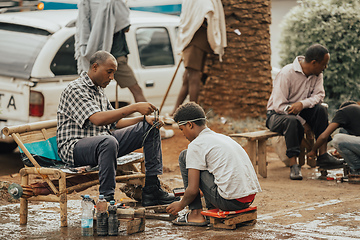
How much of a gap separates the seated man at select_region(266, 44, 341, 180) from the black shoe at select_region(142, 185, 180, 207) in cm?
233

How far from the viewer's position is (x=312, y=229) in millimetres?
4879

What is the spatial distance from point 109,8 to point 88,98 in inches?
110

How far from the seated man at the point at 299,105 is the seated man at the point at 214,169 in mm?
2626

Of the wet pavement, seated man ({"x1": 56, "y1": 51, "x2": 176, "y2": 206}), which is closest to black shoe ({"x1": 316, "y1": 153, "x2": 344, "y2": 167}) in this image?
the wet pavement

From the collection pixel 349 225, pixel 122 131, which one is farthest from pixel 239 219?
pixel 122 131

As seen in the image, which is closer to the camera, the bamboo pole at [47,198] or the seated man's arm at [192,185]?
the seated man's arm at [192,185]

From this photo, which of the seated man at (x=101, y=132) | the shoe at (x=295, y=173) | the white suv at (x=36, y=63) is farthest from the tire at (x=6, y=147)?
the shoe at (x=295, y=173)

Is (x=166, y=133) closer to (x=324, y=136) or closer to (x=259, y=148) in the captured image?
(x=259, y=148)

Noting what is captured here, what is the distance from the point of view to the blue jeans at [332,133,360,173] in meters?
6.98

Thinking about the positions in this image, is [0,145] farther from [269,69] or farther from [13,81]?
[269,69]

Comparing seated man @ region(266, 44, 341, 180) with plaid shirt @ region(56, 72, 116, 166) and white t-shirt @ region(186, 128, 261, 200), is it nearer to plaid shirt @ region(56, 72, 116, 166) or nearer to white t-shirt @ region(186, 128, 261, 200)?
white t-shirt @ region(186, 128, 261, 200)

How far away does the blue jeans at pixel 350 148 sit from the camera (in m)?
6.98

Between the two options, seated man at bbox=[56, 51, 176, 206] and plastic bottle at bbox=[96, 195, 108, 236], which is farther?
seated man at bbox=[56, 51, 176, 206]

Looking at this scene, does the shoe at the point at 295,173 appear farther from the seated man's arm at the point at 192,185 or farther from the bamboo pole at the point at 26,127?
the bamboo pole at the point at 26,127
